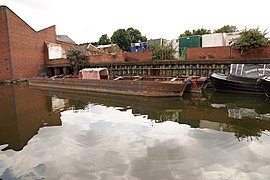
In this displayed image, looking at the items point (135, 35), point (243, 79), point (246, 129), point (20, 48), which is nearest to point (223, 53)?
point (243, 79)

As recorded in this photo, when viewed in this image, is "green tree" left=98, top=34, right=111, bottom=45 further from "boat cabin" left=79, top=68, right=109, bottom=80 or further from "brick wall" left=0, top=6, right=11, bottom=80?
"boat cabin" left=79, top=68, right=109, bottom=80

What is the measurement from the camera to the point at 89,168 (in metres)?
3.94

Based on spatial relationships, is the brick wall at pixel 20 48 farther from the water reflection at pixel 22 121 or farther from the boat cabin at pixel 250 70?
the boat cabin at pixel 250 70

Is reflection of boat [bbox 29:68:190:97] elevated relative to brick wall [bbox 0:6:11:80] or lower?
lower

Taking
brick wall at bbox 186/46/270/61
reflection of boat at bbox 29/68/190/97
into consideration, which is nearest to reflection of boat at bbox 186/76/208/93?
reflection of boat at bbox 29/68/190/97

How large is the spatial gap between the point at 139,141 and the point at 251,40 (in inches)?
418

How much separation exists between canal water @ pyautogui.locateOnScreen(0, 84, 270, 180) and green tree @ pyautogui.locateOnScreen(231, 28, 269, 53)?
4.76m

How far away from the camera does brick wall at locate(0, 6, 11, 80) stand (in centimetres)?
1942

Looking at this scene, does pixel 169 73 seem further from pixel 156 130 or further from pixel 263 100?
pixel 156 130

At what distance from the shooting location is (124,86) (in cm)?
1177

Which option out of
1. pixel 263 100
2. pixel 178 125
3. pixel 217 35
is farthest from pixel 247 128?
pixel 217 35

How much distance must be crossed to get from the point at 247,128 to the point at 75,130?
16.0 feet

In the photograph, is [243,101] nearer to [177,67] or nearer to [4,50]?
[177,67]

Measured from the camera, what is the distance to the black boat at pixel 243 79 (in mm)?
10734
